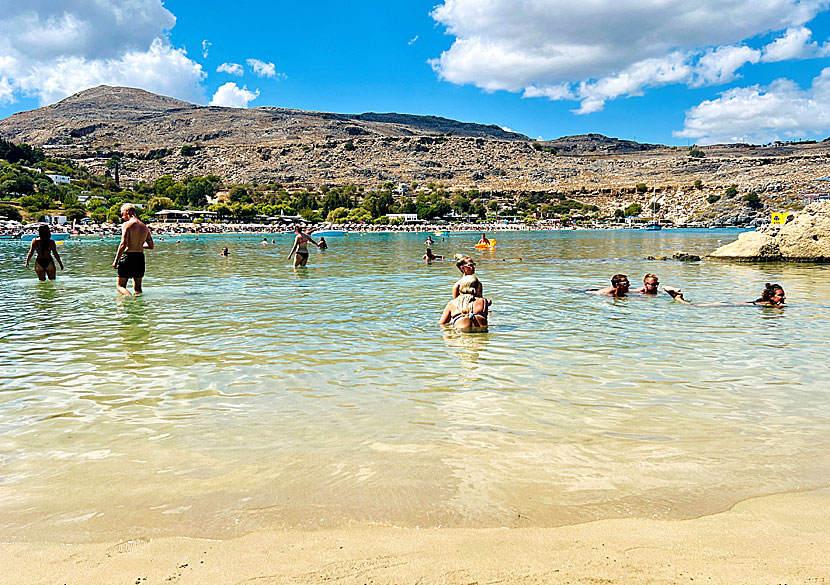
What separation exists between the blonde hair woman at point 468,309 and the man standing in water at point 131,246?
6.53 metres

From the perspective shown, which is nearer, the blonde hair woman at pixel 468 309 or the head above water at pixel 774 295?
the blonde hair woman at pixel 468 309

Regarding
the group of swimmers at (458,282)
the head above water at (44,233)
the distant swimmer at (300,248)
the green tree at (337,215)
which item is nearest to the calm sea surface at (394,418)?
the group of swimmers at (458,282)

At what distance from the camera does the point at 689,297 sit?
1398 centimetres

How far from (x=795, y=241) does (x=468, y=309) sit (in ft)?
71.1

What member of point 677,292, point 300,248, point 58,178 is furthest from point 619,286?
point 58,178

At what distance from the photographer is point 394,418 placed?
514 centimetres

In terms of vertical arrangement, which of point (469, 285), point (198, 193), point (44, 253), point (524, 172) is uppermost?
point (524, 172)

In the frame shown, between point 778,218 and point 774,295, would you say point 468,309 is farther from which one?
point 778,218

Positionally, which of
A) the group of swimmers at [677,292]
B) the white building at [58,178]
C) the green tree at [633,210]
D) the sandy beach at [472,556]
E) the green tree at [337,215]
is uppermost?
the white building at [58,178]

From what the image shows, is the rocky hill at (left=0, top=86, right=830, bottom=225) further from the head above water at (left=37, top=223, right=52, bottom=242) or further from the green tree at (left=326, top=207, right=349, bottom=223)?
the head above water at (left=37, top=223, right=52, bottom=242)

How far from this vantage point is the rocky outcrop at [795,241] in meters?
24.5

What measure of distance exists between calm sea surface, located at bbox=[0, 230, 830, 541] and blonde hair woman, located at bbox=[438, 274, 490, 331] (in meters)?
0.26

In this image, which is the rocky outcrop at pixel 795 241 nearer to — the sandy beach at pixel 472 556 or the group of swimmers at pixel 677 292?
the group of swimmers at pixel 677 292

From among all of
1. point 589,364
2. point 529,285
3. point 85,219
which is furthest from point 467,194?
point 589,364
